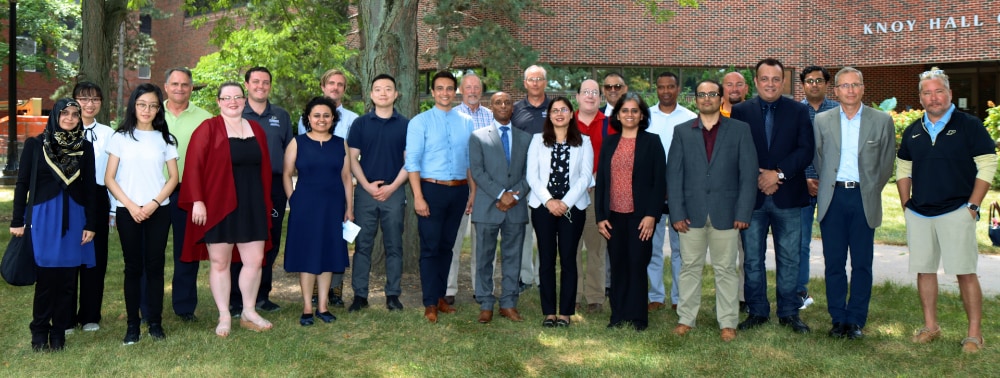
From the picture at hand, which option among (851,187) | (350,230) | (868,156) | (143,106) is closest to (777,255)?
(851,187)

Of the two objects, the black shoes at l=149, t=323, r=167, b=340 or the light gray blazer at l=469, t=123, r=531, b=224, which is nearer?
the black shoes at l=149, t=323, r=167, b=340

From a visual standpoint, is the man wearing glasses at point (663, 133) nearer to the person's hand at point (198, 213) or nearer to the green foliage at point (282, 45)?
the person's hand at point (198, 213)

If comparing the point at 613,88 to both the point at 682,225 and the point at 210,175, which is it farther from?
the point at 210,175

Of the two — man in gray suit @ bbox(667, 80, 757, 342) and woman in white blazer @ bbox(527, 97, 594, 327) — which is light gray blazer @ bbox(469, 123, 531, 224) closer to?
woman in white blazer @ bbox(527, 97, 594, 327)

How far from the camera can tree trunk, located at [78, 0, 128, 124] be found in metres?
11.7

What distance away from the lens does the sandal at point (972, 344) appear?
5441 millimetres

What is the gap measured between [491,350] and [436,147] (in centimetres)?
172

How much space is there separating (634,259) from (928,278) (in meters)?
1.98

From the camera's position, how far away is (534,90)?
6.62 m

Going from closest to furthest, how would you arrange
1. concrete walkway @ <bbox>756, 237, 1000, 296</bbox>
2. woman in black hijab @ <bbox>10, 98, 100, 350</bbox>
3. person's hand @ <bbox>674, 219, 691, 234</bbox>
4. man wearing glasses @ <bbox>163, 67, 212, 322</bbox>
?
woman in black hijab @ <bbox>10, 98, 100, 350</bbox> → person's hand @ <bbox>674, 219, 691, 234</bbox> → man wearing glasses @ <bbox>163, 67, 212, 322</bbox> → concrete walkway @ <bbox>756, 237, 1000, 296</bbox>

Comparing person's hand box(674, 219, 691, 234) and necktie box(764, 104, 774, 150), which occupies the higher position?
necktie box(764, 104, 774, 150)

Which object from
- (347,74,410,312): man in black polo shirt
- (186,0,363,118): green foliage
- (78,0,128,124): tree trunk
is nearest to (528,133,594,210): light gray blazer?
(347,74,410,312): man in black polo shirt

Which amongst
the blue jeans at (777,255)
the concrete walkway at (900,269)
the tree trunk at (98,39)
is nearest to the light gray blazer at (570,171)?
the blue jeans at (777,255)

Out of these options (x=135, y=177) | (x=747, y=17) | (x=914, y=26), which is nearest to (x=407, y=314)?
(x=135, y=177)
